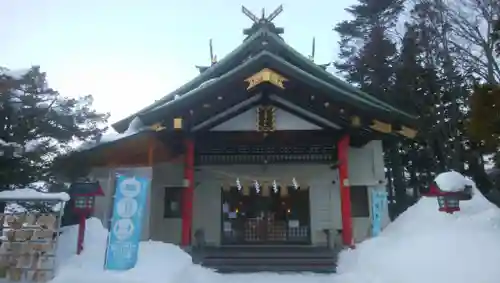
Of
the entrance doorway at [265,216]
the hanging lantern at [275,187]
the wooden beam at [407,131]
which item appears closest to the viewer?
the wooden beam at [407,131]

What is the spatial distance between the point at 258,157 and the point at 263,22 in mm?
6925

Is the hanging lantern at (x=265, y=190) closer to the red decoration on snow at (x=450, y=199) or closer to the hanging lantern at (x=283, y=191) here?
the hanging lantern at (x=283, y=191)

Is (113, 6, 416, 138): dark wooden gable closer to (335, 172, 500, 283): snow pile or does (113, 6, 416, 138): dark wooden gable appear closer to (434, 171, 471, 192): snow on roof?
(434, 171, 471, 192): snow on roof

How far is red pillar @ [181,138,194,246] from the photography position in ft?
34.1

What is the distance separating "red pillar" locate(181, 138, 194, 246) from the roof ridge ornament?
6927 mm

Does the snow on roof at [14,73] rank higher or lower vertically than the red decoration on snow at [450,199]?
higher

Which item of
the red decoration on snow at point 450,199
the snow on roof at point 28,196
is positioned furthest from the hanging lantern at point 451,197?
the snow on roof at point 28,196

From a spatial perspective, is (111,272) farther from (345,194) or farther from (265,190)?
(265,190)

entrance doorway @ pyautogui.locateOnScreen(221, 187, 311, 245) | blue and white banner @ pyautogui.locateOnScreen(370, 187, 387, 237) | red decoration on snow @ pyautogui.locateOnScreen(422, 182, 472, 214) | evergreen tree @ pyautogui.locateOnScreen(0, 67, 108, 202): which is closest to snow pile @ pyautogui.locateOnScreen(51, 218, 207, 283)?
evergreen tree @ pyautogui.locateOnScreen(0, 67, 108, 202)

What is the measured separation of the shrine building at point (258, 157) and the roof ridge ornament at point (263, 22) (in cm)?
264

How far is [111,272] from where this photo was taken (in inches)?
308

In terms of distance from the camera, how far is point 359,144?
13.1m

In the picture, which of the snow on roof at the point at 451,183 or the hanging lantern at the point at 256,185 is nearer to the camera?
the snow on roof at the point at 451,183

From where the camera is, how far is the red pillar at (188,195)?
34.1 feet
